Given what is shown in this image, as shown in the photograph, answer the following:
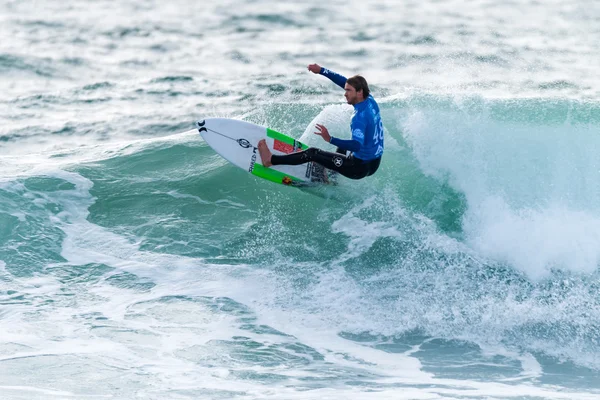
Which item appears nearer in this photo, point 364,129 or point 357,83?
point 357,83

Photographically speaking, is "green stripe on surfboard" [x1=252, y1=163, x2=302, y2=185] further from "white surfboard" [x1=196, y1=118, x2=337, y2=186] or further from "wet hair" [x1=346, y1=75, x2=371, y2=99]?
"wet hair" [x1=346, y1=75, x2=371, y2=99]

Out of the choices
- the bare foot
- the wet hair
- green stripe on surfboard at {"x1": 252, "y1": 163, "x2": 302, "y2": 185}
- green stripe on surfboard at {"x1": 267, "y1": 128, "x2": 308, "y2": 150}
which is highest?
the wet hair

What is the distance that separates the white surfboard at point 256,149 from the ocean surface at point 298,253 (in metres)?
0.39

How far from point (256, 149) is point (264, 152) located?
0.18 metres

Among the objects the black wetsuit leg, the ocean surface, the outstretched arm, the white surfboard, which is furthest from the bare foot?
the outstretched arm

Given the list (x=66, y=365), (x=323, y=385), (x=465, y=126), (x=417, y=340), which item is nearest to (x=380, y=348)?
(x=417, y=340)

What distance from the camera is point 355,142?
9883mm

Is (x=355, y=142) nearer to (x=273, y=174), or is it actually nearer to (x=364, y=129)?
(x=364, y=129)

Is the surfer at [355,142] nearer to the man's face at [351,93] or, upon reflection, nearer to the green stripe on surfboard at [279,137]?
the man's face at [351,93]

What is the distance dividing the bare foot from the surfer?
0.13m

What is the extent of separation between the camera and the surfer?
982 centimetres

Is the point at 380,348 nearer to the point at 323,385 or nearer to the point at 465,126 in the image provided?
the point at 323,385

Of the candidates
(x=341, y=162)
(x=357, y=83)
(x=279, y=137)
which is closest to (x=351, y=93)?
(x=357, y=83)

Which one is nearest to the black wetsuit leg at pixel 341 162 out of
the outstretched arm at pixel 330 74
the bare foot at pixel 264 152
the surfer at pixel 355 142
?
the surfer at pixel 355 142
